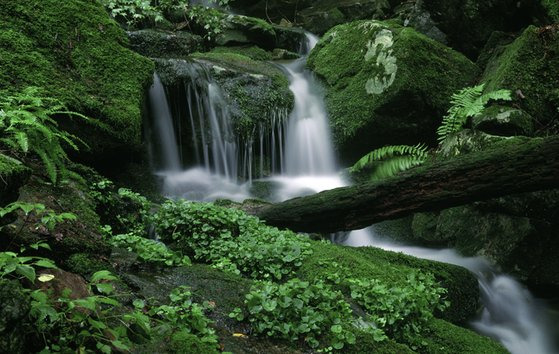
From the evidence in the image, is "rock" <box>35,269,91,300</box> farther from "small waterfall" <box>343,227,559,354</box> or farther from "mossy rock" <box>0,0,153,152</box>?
"small waterfall" <box>343,227,559,354</box>

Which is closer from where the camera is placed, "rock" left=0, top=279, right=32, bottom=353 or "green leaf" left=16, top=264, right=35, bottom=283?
"rock" left=0, top=279, right=32, bottom=353

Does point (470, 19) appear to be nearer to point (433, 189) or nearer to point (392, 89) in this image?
point (392, 89)

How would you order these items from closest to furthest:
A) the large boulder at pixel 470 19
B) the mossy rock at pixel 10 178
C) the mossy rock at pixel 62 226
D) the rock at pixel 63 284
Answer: the rock at pixel 63 284
the mossy rock at pixel 10 178
the mossy rock at pixel 62 226
the large boulder at pixel 470 19

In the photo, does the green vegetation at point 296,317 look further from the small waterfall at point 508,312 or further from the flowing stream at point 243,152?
the flowing stream at point 243,152

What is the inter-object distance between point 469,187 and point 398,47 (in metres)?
5.08

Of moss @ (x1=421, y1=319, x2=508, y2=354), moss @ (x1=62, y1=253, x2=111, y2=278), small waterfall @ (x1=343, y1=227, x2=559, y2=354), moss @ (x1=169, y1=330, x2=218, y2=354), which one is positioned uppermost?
moss @ (x1=62, y1=253, x2=111, y2=278)

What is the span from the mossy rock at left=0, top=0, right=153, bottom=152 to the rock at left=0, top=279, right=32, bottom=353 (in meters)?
4.24

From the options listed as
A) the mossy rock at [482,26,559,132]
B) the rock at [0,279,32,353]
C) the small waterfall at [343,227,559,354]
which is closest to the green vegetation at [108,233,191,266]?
the rock at [0,279,32,353]

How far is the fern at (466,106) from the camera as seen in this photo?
318 inches

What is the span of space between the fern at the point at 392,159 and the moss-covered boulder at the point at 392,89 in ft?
2.21

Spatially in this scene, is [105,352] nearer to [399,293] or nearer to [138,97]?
[399,293]

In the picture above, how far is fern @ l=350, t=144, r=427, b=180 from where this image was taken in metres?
8.73

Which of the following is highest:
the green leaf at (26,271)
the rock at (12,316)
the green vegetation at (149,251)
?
the green leaf at (26,271)

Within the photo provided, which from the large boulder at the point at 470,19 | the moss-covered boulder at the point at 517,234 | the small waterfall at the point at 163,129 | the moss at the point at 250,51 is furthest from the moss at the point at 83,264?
the moss at the point at 250,51
